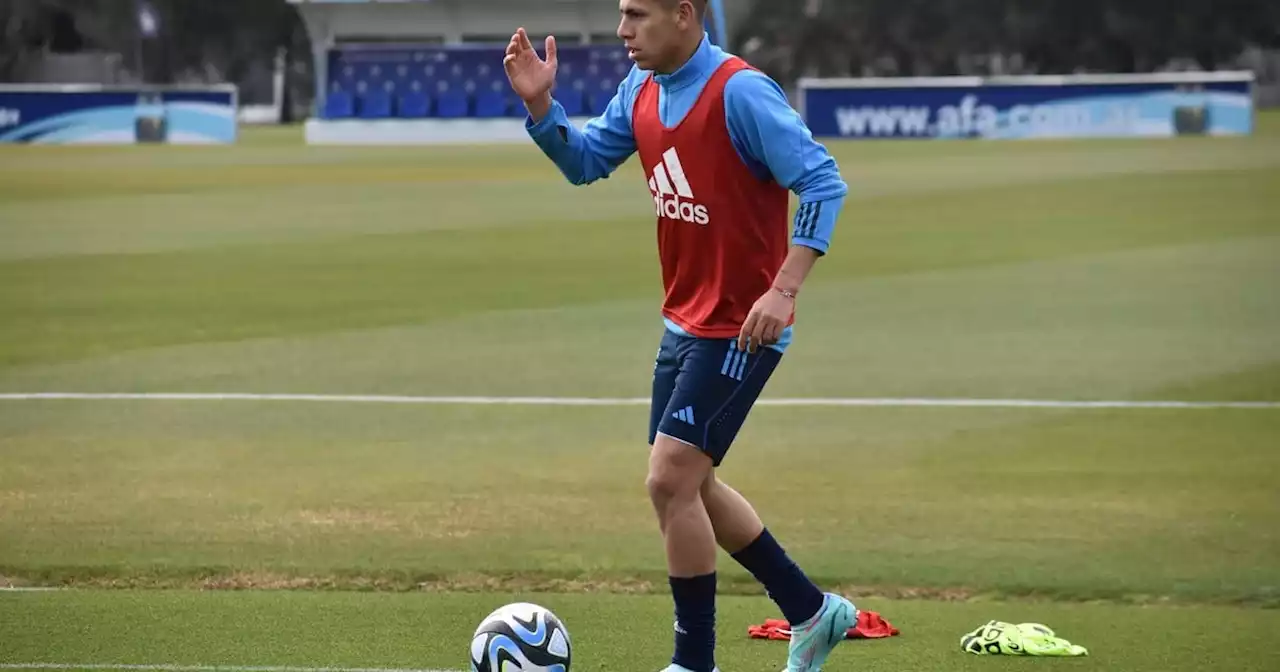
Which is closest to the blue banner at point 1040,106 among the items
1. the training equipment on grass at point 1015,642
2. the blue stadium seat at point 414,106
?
the blue stadium seat at point 414,106

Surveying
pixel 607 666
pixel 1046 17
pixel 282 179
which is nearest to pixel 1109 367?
pixel 607 666

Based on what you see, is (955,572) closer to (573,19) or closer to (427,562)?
(427,562)

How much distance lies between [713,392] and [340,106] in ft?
212

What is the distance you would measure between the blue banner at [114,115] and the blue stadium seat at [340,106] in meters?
11.6

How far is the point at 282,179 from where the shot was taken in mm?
38375

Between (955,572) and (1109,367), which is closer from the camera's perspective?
(955,572)

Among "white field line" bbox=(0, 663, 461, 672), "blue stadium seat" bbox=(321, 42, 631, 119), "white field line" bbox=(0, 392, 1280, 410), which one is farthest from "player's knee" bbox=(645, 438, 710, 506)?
"blue stadium seat" bbox=(321, 42, 631, 119)


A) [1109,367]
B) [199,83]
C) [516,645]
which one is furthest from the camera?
[199,83]

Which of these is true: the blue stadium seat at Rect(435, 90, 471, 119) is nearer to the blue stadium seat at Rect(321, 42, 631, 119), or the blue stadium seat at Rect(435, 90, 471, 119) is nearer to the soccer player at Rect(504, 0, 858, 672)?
the blue stadium seat at Rect(321, 42, 631, 119)

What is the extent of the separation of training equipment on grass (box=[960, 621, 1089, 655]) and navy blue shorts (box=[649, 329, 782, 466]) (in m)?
1.44

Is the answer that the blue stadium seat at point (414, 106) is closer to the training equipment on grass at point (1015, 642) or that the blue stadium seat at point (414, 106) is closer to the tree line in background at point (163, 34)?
the tree line in background at point (163, 34)

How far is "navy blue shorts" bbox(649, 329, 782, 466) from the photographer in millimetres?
6051

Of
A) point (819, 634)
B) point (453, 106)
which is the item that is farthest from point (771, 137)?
point (453, 106)

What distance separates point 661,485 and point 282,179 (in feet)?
109
